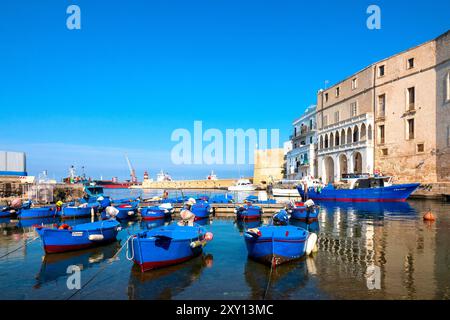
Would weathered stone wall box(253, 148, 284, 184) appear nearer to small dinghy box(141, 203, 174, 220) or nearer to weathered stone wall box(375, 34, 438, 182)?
weathered stone wall box(375, 34, 438, 182)

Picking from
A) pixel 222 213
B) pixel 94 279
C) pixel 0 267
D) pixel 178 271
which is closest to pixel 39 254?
pixel 0 267

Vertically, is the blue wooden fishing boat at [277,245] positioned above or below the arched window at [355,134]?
below

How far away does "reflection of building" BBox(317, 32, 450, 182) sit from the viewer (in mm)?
43031

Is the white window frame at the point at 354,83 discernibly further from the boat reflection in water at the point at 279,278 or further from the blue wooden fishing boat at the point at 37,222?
the boat reflection in water at the point at 279,278

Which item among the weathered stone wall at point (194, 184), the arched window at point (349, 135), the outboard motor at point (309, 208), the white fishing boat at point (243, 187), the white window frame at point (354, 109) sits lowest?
the weathered stone wall at point (194, 184)

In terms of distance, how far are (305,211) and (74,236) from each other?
1446cm

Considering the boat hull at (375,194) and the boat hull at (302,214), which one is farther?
the boat hull at (375,194)

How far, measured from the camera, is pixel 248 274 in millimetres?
11422

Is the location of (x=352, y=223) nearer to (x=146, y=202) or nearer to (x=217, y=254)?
(x=217, y=254)

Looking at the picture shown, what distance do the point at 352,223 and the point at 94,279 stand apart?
18.0 metres

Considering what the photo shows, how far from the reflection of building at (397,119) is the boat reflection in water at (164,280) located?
41.3 meters

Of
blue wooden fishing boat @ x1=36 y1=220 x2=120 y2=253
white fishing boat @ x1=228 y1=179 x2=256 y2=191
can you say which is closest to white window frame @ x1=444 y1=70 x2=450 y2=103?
blue wooden fishing boat @ x1=36 y1=220 x2=120 y2=253

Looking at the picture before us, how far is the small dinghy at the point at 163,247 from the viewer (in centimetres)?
1166

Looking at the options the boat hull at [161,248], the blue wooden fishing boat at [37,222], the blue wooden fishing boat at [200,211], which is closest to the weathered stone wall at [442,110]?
the blue wooden fishing boat at [200,211]
